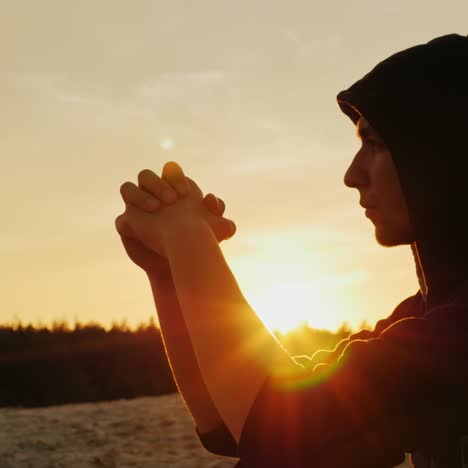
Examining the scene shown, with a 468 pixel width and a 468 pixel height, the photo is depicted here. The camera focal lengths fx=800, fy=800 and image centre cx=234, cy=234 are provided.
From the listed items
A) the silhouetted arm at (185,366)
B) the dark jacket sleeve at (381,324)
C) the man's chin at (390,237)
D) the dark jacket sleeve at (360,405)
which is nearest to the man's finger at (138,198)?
the silhouetted arm at (185,366)

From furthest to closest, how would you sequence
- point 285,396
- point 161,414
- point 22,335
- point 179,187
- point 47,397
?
point 22,335
point 47,397
point 161,414
point 179,187
point 285,396

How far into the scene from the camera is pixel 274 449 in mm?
1541

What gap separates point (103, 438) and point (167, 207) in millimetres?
6450

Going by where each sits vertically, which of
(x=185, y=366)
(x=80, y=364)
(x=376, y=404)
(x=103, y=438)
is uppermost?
(x=80, y=364)

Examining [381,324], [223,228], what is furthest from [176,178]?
[381,324]

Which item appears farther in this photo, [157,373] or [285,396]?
[157,373]

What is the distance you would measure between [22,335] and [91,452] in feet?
15.6

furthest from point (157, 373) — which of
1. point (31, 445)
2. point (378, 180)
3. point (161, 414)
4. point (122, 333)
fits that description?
point (378, 180)

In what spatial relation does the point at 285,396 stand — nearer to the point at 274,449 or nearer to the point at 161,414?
the point at 274,449

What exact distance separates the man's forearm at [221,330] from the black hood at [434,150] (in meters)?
0.55

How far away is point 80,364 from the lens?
10.8 m

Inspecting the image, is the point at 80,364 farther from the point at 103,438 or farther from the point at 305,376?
the point at 305,376

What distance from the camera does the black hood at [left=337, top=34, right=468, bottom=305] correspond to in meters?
1.91

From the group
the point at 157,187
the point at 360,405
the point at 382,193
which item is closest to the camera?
the point at 360,405
